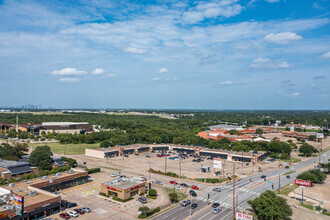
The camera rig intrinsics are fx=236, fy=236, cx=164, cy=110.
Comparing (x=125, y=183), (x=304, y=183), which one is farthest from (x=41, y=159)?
(x=304, y=183)

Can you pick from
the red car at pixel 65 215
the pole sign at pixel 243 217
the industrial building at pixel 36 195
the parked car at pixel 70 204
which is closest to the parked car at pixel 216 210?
the pole sign at pixel 243 217

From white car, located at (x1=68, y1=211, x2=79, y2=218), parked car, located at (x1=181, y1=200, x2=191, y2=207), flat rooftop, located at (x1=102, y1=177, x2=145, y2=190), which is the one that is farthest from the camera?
flat rooftop, located at (x1=102, y1=177, x2=145, y2=190)

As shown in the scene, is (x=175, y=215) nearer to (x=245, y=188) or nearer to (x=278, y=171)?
(x=245, y=188)

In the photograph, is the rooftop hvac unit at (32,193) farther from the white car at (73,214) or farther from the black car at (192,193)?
the black car at (192,193)

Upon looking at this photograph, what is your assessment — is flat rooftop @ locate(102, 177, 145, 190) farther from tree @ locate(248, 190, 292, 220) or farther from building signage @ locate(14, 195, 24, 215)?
tree @ locate(248, 190, 292, 220)

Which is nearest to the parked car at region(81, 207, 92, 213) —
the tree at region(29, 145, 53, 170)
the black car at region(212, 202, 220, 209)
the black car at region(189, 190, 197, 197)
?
the black car at region(189, 190, 197, 197)

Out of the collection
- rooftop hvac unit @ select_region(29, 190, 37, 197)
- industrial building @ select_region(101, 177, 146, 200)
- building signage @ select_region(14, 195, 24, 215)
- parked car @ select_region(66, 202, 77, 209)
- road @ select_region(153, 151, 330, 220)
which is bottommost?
road @ select_region(153, 151, 330, 220)

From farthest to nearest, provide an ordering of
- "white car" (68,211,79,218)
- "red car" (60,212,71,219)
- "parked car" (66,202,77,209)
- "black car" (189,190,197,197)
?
"black car" (189,190,197,197)
"parked car" (66,202,77,209)
"white car" (68,211,79,218)
"red car" (60,212,71,219)

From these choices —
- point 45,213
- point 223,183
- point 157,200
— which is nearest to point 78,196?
point 45,213
